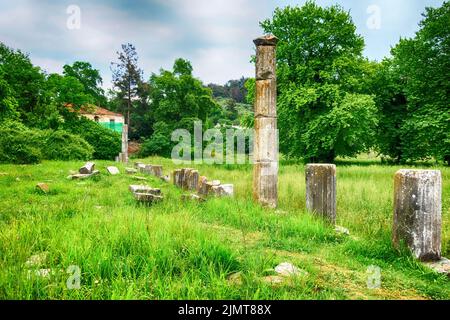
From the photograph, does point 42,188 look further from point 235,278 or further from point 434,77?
point 434,77

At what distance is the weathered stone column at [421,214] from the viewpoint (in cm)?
420

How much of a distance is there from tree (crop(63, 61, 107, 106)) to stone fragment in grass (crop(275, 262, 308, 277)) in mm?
49799

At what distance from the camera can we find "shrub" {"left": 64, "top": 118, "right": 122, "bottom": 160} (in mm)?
31327

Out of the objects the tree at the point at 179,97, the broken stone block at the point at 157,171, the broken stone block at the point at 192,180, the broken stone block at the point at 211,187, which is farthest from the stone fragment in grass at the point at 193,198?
the tree at the point at 179,97

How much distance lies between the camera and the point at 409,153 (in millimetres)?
21250

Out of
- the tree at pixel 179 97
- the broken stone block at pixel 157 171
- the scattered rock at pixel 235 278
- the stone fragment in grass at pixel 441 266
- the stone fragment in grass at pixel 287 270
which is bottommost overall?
the stone fragment in grass at pixel 441 266

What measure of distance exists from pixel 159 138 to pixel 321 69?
23132 mm

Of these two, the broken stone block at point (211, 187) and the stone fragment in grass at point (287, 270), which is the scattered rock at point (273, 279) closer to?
the stone fragment in grass at point (287, 270)

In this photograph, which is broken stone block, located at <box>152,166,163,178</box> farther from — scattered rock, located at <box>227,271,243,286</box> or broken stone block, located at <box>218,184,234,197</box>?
scattered rock, located at <box>227,271,243,286</box>

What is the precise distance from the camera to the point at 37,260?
121 inches

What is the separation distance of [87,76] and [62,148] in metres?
34.2

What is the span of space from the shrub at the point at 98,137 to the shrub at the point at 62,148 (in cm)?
913

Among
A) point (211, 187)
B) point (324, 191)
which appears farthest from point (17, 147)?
point (324, 191)
